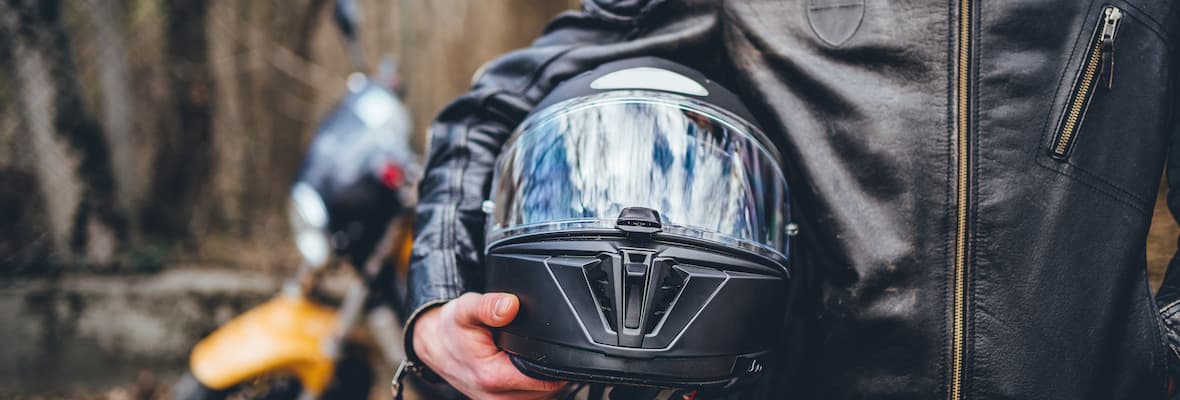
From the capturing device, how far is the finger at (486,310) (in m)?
0.92

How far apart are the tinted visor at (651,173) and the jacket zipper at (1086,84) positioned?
1.13 ft

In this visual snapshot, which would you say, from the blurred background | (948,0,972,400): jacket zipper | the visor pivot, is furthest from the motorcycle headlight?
(948,0,972,400): jacket zipper

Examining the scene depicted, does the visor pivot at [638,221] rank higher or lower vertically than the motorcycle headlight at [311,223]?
higher

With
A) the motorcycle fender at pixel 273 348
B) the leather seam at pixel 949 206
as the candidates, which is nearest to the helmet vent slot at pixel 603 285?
the leather seam at pixel 949 206

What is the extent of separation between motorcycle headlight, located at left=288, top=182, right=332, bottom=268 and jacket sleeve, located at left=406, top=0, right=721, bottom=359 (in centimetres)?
79

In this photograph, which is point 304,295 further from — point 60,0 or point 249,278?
point 60,0

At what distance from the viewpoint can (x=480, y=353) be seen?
957 mm

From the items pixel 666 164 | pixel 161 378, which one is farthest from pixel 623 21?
pixel 161 378

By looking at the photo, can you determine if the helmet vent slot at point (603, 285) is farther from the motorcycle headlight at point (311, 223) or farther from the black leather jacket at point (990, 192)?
the motorcycle headlight at point (311, 223)

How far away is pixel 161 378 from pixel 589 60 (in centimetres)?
286

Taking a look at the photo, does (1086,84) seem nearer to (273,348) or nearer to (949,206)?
(949,206)

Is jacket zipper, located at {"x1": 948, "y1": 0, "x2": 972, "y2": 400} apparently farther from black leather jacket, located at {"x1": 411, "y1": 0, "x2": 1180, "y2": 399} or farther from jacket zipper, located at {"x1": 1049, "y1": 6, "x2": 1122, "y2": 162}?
jacket zipper, located at {"x1": 1049, "y1": 6, "x2": 1122, "y2": 162}

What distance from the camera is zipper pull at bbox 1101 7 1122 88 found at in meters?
0.92

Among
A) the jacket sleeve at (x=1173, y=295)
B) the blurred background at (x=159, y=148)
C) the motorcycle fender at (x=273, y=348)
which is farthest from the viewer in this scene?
the blurred background at (x=159, y=148)
